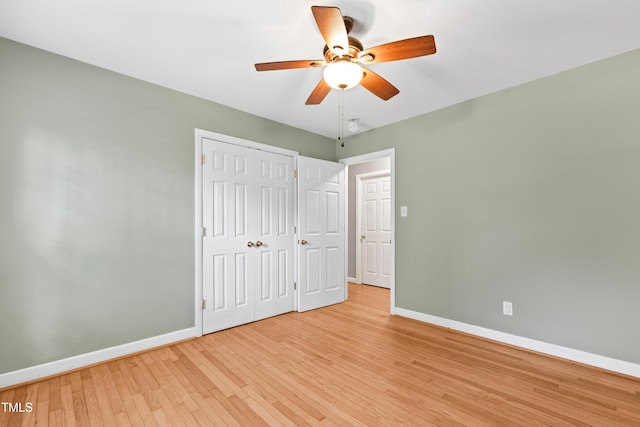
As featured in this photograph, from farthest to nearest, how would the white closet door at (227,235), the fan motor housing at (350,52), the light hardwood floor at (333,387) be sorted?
1. the white closet door at (227,235)
2. the fan motor housing at (350,52)
3. the light hardwood floor at (333,387)

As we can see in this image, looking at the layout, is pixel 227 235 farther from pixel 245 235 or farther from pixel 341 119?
pixel 341 119

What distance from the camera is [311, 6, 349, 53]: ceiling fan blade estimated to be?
1.44 metres

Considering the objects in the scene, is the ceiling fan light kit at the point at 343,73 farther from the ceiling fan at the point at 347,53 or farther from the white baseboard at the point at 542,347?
the white baseboard at the point at 542,347

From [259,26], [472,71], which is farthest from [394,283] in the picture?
[259,26]

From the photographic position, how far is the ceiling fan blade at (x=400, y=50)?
1626mm

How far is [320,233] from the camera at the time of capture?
4.07 metres

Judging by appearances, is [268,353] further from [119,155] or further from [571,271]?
[571,271]

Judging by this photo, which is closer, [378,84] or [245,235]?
[378,84]

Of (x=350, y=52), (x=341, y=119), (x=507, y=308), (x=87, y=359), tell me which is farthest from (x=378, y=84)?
(x=87, y=359)

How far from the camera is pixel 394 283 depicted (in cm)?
371

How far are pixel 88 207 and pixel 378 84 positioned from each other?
258 cm

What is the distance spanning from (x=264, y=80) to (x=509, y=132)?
2.47m

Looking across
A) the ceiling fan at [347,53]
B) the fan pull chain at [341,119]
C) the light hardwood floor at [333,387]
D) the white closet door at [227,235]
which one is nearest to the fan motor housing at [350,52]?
the ceiling fan at [347,53]

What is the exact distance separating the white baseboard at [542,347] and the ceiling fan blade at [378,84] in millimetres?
2550
